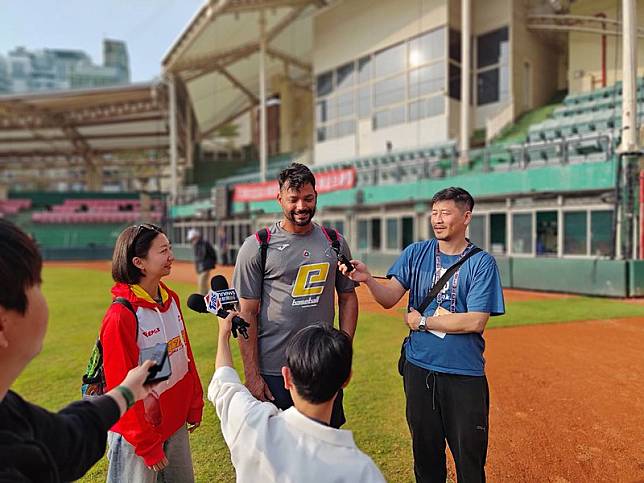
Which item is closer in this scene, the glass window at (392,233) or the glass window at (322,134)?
the glass window at (392,233)

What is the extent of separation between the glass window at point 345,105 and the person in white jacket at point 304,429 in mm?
30008

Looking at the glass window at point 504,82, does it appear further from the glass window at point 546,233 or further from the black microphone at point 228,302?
the black microphone at point 228,302

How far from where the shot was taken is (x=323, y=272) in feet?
9.68

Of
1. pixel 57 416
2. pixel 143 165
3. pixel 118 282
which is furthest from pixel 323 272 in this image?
pixel 143 165

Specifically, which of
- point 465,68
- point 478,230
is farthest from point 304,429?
point 465,68

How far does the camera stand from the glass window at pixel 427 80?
984 inches

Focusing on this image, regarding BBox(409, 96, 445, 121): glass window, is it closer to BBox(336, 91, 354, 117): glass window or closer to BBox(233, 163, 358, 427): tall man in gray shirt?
BBox(336, 91, 354, 117): glass window

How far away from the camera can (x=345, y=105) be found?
31.1 metres

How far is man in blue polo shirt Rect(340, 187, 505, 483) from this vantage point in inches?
109

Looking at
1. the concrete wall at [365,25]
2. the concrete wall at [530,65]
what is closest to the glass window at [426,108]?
the concrete wall at [530,65]

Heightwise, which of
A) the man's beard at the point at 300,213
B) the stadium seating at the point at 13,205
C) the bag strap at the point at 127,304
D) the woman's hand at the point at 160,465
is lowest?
the woman's hand at the point at 160,465

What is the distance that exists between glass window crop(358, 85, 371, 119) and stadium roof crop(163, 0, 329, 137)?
7.02m

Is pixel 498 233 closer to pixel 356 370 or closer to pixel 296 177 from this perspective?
pixel 356 370

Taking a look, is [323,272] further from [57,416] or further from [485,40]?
[485,40]
